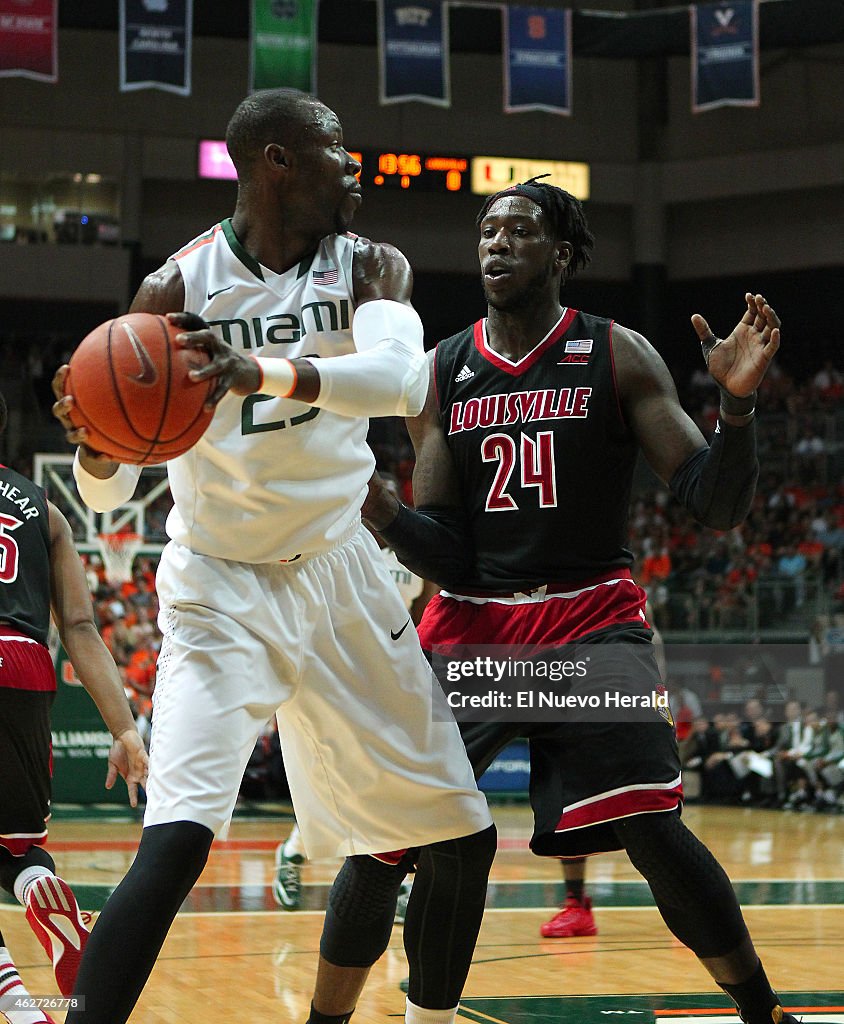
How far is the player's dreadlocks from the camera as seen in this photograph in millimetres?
4336

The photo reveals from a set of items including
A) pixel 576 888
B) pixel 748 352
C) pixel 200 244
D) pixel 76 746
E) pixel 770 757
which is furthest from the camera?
pixel 770 757

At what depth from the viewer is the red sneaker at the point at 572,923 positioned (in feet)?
20.9

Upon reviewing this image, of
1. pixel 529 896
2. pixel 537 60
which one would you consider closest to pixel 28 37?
pixel 537 60

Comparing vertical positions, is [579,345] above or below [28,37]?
below

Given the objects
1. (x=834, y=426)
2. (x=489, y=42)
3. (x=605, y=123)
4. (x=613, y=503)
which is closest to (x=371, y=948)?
(x=613, y=503)

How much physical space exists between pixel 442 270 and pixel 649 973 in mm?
19040

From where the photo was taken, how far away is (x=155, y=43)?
17.2 meters

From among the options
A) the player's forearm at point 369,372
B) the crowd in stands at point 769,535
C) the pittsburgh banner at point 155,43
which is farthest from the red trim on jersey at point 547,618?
the pittsburgh banner at point 155,43

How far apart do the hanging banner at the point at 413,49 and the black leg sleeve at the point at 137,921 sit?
51.5 ft

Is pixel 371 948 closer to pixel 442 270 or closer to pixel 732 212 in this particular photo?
pixel 442 270

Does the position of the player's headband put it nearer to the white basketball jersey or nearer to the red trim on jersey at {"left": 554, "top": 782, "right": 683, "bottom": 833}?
the white basketball jersey

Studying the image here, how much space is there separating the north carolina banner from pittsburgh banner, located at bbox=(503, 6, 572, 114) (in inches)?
104

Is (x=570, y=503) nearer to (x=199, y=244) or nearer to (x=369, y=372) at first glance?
(x=369, y=372)

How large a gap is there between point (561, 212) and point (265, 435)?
1515 mm
